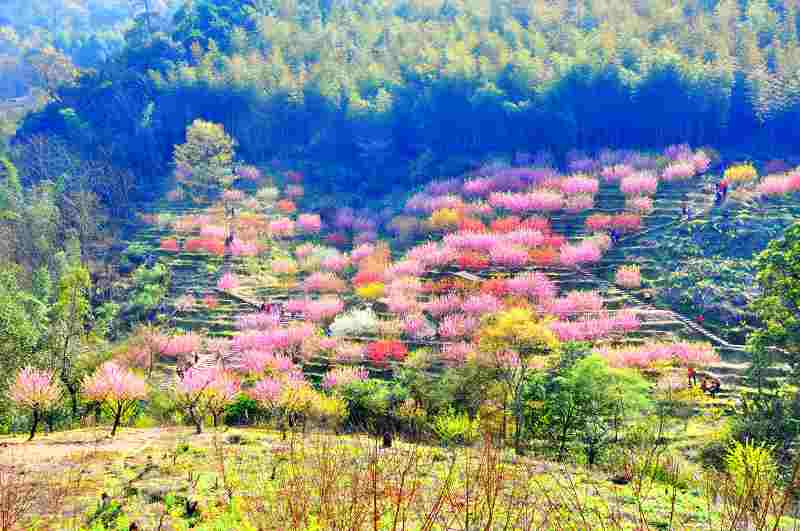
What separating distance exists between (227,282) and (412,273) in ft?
36.4

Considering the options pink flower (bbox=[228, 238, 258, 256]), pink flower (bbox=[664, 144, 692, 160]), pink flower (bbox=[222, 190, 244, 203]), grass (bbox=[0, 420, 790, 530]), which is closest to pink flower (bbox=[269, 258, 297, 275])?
pink flower (bbox=[228, 238, 258, 256])

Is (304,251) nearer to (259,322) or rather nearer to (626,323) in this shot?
(259,322)

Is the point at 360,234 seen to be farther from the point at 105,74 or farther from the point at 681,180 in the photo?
the point at 105,74

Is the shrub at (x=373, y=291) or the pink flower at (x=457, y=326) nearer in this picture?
the pink flower at (x=457, y=326)

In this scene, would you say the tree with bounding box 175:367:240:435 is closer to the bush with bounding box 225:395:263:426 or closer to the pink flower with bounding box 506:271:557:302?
the bush with bounding box 225:395:263:426

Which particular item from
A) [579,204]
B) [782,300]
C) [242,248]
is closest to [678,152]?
[579,204]

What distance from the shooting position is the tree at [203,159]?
44.8 metres

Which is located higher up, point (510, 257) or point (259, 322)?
point (510, 257)

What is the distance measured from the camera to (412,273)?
105 feet

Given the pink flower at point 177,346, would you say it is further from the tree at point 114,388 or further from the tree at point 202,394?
the tree at point 114,388

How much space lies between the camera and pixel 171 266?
37.3 metres

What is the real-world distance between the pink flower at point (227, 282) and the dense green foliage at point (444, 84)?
14.5 metres

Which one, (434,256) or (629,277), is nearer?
(629,277)

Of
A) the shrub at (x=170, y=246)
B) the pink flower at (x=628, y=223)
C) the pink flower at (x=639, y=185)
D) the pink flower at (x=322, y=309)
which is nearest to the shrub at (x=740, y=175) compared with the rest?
the pink flower at (x=639, y=185)
